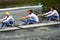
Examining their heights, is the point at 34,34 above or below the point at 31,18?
below

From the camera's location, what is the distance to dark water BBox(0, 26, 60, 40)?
12797 mm

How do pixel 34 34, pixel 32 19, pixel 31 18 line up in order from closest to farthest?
1. pixel 34 34
2. pixel 32 19
3. pixel 31 18

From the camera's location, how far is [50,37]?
42.4 ft

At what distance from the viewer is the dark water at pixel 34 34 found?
12797mm

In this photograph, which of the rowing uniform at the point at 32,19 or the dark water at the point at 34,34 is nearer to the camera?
the dark water at the point at 34,34

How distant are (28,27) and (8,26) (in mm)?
1327

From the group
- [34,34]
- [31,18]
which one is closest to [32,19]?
[31,18]

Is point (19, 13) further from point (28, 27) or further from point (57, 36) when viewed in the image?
point (57, 36)

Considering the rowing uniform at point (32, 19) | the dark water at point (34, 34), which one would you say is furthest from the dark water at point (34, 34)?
the rowing uniform at point (32, 19)

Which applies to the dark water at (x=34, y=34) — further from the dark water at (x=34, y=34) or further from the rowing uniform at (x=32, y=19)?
the rowing uniform at (x=32, y=19)

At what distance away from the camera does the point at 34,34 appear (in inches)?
540

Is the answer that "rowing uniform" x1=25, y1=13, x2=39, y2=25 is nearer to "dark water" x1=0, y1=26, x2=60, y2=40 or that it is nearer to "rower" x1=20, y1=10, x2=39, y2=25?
"rower" x1=20, y1=10, x2=39, y2=25

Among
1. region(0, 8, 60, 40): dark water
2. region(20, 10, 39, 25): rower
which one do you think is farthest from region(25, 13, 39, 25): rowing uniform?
region(0, 8, 60, 40): dark water

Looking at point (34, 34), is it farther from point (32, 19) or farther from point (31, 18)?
point (31, 18)
